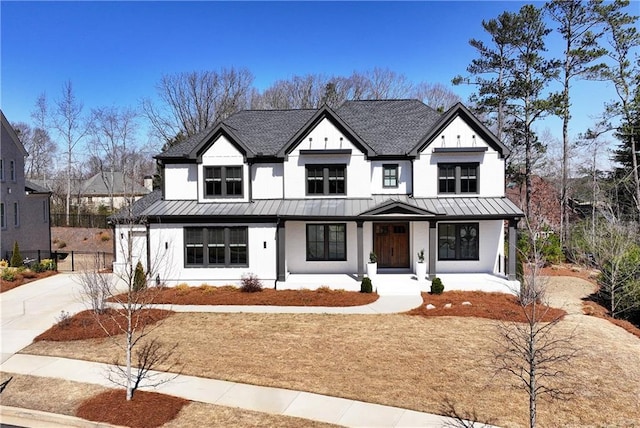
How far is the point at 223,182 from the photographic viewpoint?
21.7 meters

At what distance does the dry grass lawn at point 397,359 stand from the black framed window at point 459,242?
611cm

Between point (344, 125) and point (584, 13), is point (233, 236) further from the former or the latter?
point (584, 13)

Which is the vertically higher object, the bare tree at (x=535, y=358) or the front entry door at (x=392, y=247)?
the front entry door at (x=392, y=247)

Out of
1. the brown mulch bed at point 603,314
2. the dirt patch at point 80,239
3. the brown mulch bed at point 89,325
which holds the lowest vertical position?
the brown mulch bed at point 603,314

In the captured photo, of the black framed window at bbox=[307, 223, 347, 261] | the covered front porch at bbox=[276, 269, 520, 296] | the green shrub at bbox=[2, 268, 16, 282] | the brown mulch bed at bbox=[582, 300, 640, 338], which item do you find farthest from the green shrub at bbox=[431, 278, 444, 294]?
the green shrub at bbox=[2, 268, 16, 282]

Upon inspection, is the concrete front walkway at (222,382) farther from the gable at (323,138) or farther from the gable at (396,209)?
the gable at (323,138)

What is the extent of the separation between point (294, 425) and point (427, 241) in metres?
14.7

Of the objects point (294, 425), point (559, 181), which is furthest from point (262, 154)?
point (559, 181)

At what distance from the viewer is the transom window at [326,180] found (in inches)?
856

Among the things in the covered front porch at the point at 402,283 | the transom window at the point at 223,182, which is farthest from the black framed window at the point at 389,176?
the transom window at the point at 223,182

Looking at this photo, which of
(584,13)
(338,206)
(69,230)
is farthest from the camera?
(69,230)

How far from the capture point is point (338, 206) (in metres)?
21.0

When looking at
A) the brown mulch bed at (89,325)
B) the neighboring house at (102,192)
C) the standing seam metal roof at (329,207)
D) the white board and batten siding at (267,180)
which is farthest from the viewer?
the neighboring house at (102,192)

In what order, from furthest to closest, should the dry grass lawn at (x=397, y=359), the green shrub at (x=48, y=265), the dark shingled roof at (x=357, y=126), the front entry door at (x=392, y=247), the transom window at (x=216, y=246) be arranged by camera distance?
the green shrub at (x=48, y=265)
the dark shingled roof at (x=357, y=126)
the front entry door at (x=392, y=247)
the transom window at (x=216, y=246)
the dry grass lawn at (x=397, y=359)
